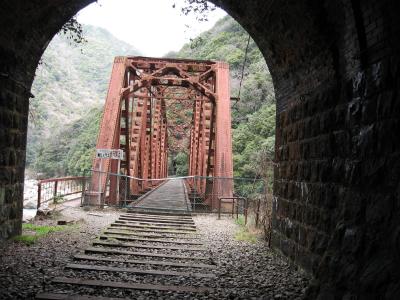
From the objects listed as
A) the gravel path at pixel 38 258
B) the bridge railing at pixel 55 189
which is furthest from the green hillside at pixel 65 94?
the gravel path at pixel 38 258

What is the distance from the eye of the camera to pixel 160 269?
5535mm

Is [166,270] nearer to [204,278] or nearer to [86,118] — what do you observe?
[204,278]

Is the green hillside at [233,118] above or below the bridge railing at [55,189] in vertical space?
above

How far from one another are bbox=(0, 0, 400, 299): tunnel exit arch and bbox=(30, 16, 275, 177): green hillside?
206 centimetres

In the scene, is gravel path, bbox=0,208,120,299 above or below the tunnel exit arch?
below

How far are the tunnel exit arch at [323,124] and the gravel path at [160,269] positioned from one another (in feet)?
1.14

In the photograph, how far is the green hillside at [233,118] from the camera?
83.5ft

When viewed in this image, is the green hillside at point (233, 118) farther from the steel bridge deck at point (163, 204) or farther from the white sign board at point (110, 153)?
the white sign board at point (110, 153)

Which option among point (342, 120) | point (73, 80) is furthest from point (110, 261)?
point (73, 80)

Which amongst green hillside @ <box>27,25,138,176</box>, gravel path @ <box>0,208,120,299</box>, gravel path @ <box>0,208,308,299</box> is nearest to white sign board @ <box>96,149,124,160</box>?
gravel path @ <box>0,208,120,299</box>

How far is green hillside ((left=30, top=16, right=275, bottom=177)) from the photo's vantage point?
25.5 meters

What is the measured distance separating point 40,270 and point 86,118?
158 feet

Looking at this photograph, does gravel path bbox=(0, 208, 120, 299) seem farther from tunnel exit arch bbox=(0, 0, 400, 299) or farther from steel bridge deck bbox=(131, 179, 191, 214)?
steel bridge deck bbox=(131, 179, 191, 214)

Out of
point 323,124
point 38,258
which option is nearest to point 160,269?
point 38,258
